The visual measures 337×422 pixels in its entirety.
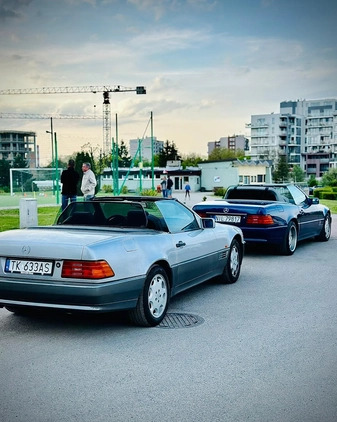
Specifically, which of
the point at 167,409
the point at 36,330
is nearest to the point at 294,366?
the point at 167,409

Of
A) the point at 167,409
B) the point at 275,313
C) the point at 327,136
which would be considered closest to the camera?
the point at 167,409

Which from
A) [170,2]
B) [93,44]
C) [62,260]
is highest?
[170,2]

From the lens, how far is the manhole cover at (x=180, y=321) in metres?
6.34

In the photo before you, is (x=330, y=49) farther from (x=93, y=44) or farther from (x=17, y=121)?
(x=17, y=121)

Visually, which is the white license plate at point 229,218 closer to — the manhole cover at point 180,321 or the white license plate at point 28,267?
the manhole cover at point 180,321

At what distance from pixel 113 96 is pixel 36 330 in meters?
105

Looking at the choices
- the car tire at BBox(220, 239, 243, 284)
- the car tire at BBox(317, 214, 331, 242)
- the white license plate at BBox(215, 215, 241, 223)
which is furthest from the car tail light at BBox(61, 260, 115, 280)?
the car tire at BBox(317, 214, 331, 242)

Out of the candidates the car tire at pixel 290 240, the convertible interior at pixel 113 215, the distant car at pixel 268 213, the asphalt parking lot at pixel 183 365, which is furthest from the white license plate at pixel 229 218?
the convertible interior at pixel 113 215

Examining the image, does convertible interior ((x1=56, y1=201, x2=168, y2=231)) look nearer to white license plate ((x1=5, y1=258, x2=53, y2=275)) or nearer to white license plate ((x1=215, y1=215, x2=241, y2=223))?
white license plate ((x1=5, y1=258, x2=53, y2=275))

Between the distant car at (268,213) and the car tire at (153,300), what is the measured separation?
16.9 feet

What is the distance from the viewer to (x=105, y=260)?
5.62 m

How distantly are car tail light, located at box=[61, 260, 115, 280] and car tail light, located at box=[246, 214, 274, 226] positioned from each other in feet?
20.3

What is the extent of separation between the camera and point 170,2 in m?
23.5

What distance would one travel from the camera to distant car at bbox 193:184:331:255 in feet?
37.4
